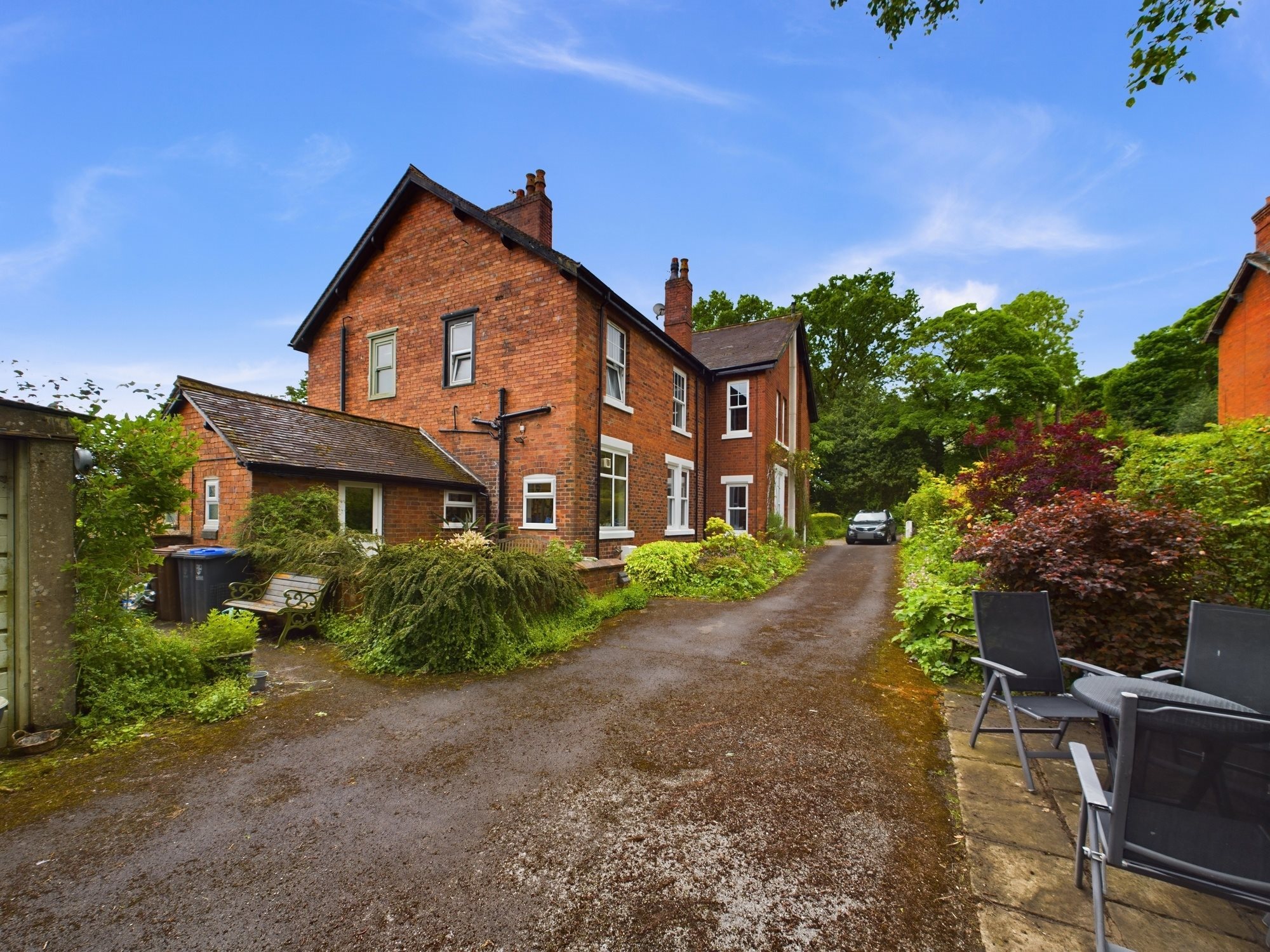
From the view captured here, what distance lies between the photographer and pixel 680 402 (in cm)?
1598

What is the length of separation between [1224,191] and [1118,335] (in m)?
32.3

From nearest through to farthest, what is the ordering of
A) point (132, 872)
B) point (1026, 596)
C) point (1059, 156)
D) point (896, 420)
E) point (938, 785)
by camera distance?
point (132, 872) < point (938, 785) < point (1026, 596) < point (1059, 156) < point (896, 420)

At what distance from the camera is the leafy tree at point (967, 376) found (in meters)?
28.5

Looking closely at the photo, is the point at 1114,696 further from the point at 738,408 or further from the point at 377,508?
the point at 738,408

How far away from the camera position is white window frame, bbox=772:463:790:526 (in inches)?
720

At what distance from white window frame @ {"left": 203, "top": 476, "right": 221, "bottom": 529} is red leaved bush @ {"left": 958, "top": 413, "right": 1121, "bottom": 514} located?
40.6 ft

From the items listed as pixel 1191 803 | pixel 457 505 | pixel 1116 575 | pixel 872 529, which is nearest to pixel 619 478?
pixel 457 505

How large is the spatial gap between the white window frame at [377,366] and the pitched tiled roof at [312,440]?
5.69ft

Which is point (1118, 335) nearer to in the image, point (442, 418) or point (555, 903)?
point (442, 418)

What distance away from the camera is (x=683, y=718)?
14.7 ft

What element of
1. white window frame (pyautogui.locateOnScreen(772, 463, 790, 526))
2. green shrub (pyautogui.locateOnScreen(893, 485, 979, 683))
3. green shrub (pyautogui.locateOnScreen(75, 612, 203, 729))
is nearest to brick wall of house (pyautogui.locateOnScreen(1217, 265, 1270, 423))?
white window frame (pyautogui.locateOnScreen(772, 463, 790, 526))

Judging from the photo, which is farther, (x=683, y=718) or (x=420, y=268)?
(x=420, y=268)

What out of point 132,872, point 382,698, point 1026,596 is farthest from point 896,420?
point 132,872

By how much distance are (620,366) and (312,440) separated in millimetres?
6786
